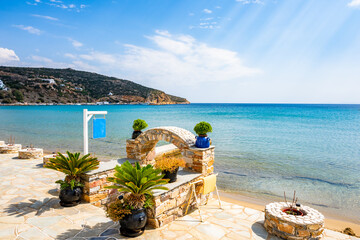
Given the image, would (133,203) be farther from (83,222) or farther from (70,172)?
(70,172)

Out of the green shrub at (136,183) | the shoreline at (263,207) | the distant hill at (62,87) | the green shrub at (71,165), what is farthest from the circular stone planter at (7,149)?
the distant hill at (62,87)

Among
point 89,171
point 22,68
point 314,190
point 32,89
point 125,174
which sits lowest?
point 314,190

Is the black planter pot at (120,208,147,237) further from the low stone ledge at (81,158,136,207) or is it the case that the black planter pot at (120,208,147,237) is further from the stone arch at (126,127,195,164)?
the stone arch at (126,127,195,164)

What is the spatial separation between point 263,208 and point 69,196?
261 inches

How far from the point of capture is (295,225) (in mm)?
4832

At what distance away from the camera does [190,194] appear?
6211mm

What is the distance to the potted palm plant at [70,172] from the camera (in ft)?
19.5

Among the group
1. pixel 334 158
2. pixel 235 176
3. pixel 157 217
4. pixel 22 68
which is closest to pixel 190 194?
pixel 157 217

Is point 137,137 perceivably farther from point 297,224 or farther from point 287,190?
point 287,190

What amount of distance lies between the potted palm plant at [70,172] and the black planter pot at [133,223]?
220 centimetres

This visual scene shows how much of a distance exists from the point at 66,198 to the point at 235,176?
329 inches

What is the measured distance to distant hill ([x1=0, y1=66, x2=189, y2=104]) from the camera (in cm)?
7294

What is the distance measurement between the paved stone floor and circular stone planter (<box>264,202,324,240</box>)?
269 mm

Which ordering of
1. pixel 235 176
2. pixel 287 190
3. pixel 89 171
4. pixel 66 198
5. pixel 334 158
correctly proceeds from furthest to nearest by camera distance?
1. pixel 334 158
2. pixel 235 176
3. pixel 287 190
4. pixel 89 171
5. pixel 66 198
